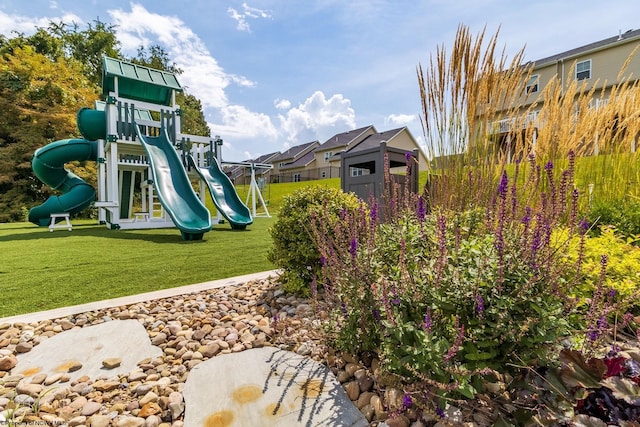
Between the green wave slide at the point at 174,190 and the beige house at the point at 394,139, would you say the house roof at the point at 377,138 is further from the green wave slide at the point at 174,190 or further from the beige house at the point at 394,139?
the green wave slide at the point at 174,190

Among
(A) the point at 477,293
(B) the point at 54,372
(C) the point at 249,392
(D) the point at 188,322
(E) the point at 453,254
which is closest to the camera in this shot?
(A) the point at 477,293

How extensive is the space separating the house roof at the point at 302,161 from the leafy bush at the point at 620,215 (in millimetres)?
27123

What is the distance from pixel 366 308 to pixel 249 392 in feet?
2.10

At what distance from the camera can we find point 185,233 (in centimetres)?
606

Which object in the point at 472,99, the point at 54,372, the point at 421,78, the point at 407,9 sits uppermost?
the point at 407,9

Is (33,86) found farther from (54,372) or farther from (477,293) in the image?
(477,293)

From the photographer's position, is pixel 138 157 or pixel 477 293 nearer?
pixel 477 293

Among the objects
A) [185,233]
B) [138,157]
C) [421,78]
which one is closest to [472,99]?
[421,78]

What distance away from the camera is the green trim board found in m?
9.57

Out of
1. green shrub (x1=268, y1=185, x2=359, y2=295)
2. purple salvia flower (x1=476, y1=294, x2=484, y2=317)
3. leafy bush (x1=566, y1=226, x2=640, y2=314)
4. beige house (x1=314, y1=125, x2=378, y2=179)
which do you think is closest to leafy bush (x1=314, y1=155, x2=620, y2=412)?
purple salvia flower (x1=476, y1=294, x2=484, y2=317)

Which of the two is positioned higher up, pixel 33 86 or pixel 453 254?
pixel 33 86

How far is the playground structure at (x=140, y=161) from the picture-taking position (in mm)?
7430

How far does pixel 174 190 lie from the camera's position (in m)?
7.35

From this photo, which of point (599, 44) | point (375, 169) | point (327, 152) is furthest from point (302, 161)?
point (375, 169)
